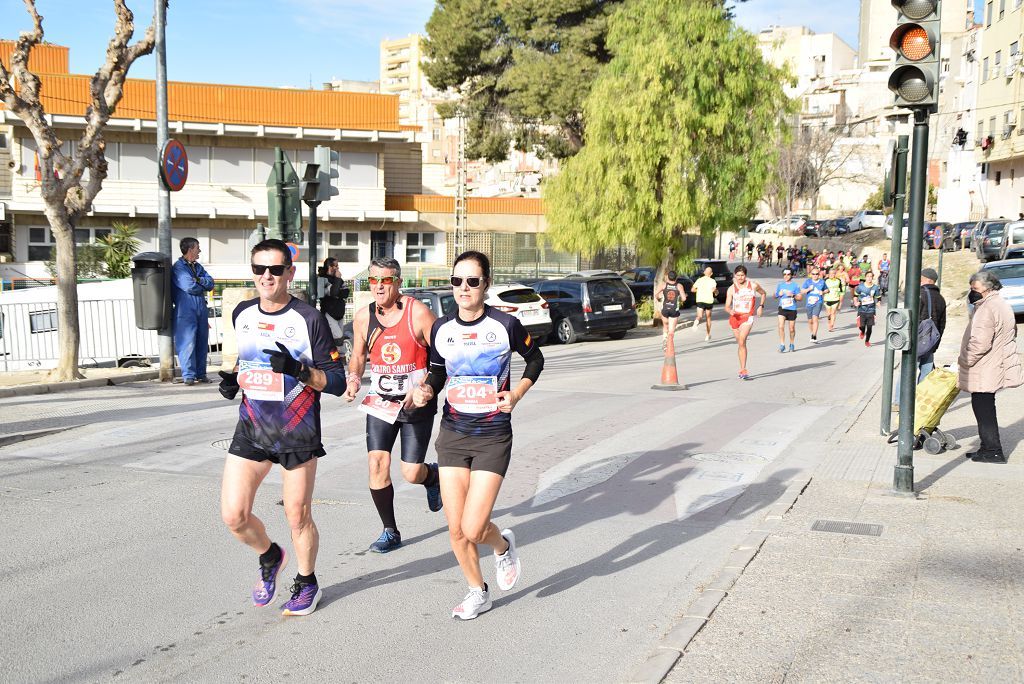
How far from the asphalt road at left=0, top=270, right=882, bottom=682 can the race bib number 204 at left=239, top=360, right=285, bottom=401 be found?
1182 mm

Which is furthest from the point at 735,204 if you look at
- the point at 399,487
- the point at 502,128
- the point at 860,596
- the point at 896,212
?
the point at 860,596

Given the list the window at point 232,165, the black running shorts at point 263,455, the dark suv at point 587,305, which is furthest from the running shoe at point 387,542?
the window at point 232,165

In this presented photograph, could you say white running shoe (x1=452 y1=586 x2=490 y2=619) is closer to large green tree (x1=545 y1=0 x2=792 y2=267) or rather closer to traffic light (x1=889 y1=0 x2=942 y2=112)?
traffic light (x1=889 y1=0 x2=942 y2=112)

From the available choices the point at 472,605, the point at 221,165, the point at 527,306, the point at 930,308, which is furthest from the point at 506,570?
the point at 221,165

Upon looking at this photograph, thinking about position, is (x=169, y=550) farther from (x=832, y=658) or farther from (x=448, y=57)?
(x=448, y=57)

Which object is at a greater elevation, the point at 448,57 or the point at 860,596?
the point at 448,57

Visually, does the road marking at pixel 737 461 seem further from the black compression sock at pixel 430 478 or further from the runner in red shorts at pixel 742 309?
the runner in red shorts at pixel 742 309

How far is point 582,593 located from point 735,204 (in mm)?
27001

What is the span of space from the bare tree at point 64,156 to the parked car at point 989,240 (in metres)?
34.3

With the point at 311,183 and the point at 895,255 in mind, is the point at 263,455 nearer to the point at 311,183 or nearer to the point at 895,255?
the point at 895,255

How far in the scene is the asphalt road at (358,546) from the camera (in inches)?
196

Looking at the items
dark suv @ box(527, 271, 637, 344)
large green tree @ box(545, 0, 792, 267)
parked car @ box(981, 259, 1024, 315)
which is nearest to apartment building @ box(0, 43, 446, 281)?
large green tree @ box(545, 0, 792, 267)

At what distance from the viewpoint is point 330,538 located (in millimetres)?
7109

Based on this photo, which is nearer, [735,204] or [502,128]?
[735,204]
